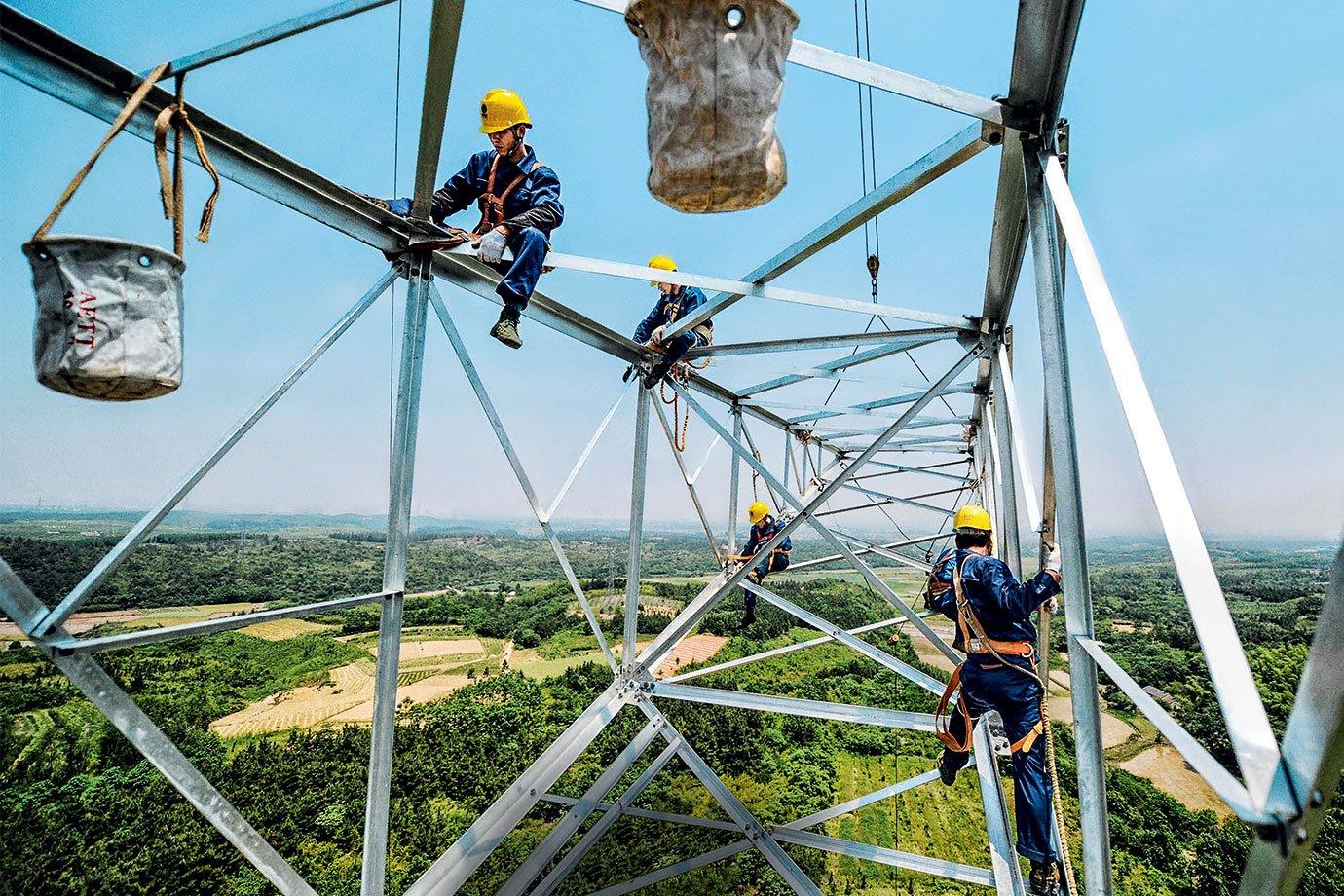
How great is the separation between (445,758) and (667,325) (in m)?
13.8

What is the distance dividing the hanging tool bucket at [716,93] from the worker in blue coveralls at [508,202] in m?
2.14

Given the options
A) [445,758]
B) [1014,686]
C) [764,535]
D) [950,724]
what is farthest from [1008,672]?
[445,758]

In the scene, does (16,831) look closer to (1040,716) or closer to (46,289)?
(46,289)

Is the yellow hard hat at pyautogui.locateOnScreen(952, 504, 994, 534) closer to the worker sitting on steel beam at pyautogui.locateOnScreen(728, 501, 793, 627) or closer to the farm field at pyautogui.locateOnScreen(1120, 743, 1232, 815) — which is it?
the worker sitting on steel beam at pyautogui.locateOnScreen(728, 501, 793, 627)

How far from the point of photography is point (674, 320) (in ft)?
22.6

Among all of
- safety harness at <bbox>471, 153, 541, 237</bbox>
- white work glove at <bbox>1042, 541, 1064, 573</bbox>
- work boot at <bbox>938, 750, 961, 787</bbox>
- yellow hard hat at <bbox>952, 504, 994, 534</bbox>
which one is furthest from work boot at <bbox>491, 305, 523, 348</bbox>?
work boot at <bbox>938, 750, 961, 787</bbox>

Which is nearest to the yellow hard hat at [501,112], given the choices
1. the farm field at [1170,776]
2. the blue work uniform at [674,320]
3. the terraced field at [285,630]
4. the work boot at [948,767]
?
the blue work uniform at [674,320]

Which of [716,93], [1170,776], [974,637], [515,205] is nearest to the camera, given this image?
[716,93]

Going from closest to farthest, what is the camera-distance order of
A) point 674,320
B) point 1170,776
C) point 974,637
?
point 974,637 → point 674,320 → point 1170,776

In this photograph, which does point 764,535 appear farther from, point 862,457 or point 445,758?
point 445,758

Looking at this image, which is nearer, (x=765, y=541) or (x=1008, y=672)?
(x=1008, y=672)

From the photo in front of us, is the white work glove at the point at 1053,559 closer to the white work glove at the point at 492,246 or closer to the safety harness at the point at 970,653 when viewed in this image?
the safety harness at the point at 970,653

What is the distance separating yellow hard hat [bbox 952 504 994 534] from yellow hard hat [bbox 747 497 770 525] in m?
5.81

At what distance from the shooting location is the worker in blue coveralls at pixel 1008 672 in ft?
14.3
